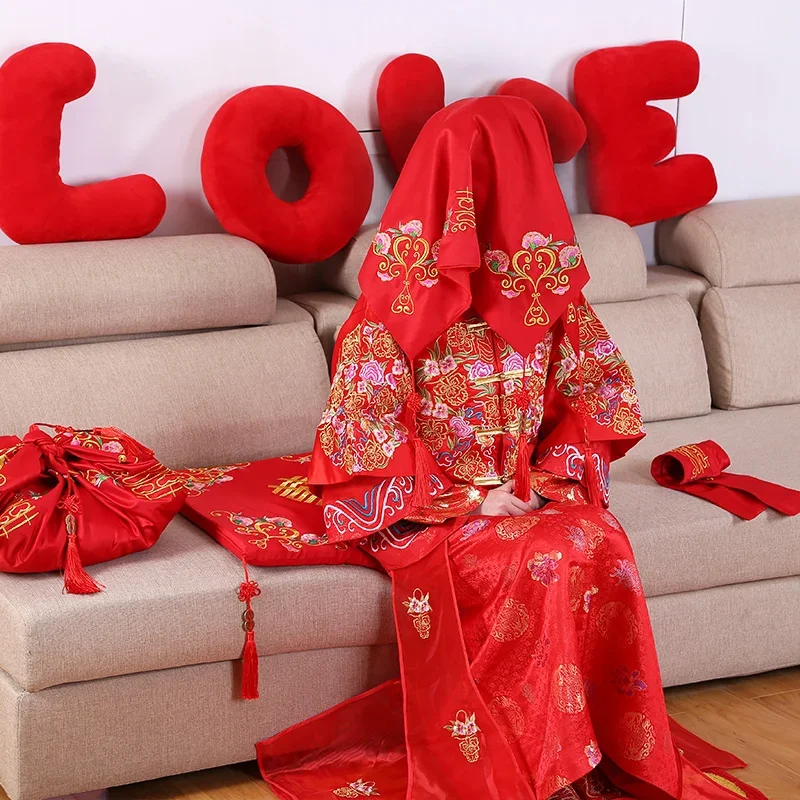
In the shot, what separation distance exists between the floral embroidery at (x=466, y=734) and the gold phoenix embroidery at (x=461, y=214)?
81 cm

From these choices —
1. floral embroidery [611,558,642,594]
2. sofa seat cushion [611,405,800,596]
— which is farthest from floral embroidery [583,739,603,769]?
sofa seat cushion [611,405,800,596]

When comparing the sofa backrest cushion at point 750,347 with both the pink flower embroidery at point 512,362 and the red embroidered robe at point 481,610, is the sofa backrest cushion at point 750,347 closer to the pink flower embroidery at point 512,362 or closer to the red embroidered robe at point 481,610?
the red embroidered robe at point 481,610

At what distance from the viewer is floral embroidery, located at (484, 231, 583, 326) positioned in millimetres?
2244

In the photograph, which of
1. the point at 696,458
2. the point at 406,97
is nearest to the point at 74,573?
the point at 696,458

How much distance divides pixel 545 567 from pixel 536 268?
1.74 ft

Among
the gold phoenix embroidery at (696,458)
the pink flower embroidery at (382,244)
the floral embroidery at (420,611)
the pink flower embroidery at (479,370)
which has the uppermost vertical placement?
the pink flower embroidery at (382,244)

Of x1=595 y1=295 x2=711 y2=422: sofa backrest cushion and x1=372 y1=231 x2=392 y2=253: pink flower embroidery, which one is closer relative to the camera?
x1=372 y1=231 x2=392 y2=253: pink flower embroidery

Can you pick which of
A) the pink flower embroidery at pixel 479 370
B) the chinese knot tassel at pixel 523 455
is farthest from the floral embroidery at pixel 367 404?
the chinese knot tassel at pixel 523 455

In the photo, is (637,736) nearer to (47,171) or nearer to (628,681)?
(628,681)

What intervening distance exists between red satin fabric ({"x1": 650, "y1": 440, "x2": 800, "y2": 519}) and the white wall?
3.55 feet

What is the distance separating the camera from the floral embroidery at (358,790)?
214cm

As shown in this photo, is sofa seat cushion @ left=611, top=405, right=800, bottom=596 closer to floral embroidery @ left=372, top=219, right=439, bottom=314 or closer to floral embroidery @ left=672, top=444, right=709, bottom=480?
floral embroidery @ left=672, top=444, right=709, bottom=480

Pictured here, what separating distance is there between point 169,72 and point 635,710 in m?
1.80

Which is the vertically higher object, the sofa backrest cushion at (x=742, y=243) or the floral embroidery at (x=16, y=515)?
the sofa backrest cushion at (x=742, y=243)
